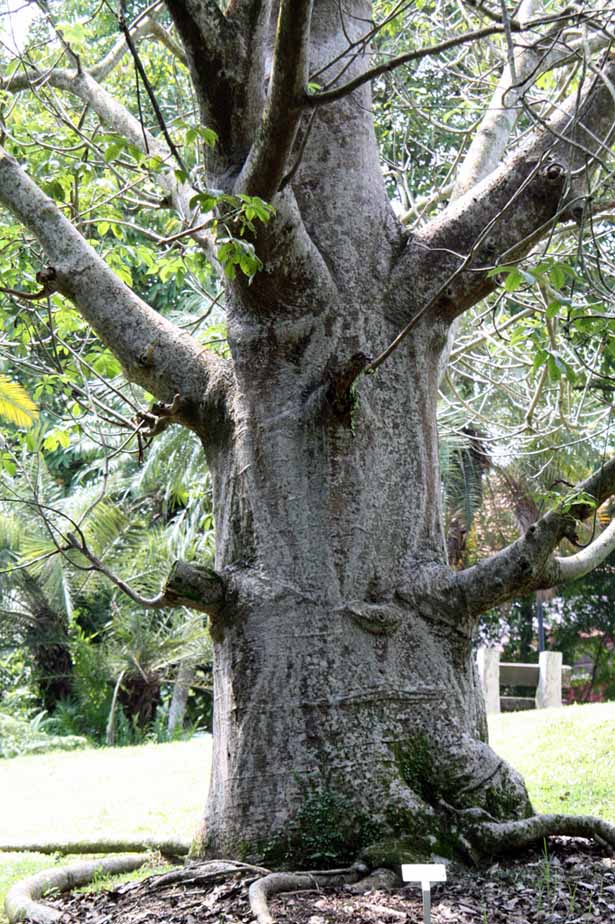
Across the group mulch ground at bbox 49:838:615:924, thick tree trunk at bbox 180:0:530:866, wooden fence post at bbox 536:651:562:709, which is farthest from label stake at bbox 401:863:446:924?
wooden fence post at bbox 536:651:562:709

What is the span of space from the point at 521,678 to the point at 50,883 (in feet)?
34.6

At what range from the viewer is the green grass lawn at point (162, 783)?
20.5 feet

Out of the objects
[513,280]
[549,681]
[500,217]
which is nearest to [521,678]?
[549,681]

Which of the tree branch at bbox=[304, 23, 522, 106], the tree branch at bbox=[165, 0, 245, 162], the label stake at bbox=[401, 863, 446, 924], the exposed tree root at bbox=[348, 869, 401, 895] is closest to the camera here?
the label stake at bbox=[401, 863, 446, 924]

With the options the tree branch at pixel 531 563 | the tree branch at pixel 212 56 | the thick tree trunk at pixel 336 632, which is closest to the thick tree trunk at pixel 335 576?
the thick tree trunk at pixel 336 632

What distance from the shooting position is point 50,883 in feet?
14.9

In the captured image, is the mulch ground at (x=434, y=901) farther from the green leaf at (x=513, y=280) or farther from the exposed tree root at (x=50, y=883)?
the green leaf at (x=513, y=280)

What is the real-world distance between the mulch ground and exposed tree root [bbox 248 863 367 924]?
0.12ft

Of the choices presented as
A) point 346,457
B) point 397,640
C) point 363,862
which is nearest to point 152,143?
point 346,457

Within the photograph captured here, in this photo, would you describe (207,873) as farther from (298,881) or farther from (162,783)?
(162,783)

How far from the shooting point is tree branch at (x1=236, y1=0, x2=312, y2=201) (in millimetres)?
3107

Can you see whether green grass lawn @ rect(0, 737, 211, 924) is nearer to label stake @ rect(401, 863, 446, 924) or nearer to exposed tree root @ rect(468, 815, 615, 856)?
exposed tree root @ rect(468, 815, 615, 856)

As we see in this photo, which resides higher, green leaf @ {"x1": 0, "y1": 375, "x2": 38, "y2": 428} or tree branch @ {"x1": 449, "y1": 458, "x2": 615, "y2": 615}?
green leaf @ {"x1": 0, "y1": 375, "x2": 38, "y2": 428}

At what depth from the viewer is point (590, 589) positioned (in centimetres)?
2147
